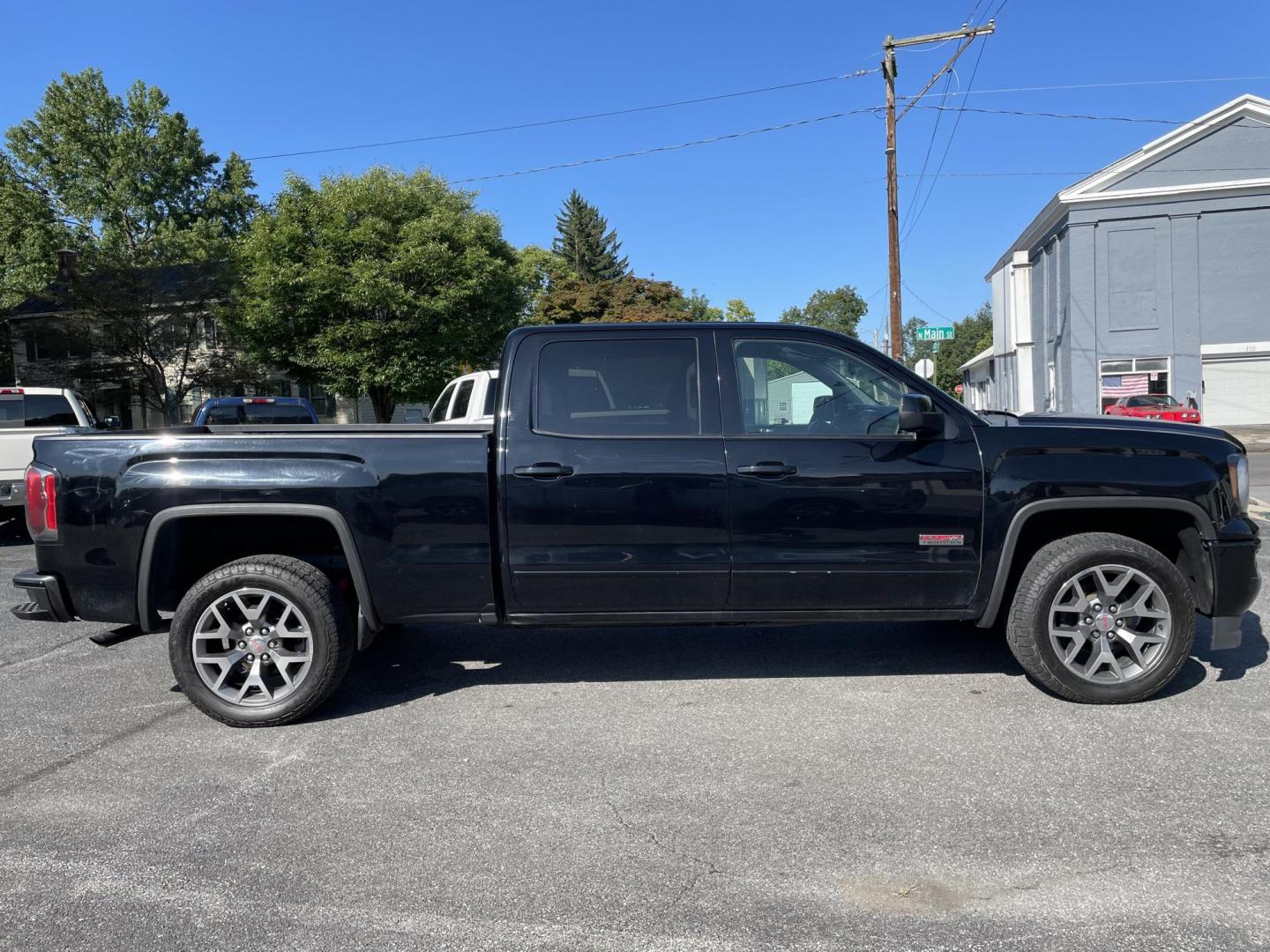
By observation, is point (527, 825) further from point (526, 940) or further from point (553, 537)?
point (553, 537)

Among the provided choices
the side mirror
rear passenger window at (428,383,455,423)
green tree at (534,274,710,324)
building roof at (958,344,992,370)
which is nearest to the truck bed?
the side mirror

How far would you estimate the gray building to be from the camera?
3098cm

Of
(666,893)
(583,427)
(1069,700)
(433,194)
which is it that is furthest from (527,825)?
(433,194)

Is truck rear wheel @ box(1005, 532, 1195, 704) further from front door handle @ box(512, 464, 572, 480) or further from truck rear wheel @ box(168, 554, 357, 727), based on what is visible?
truck rear wheel @ box(168, 554, 357, 727)

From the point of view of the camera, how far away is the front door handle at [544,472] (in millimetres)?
4508

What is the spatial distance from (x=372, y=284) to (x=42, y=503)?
2390 centimetres

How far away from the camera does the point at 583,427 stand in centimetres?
467

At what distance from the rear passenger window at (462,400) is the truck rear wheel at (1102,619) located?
7.35 m

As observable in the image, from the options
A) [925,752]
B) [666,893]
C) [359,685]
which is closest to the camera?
[666,893]

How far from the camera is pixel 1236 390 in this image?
31516 mm

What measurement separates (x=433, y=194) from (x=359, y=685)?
27196mm

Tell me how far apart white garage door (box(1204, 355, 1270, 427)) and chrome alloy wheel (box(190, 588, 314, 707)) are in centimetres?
3364

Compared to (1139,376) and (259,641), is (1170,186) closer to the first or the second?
(1139,376)

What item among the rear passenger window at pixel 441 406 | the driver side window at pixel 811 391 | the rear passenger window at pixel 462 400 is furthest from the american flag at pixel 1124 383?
the driver side window at pixel 811 391
